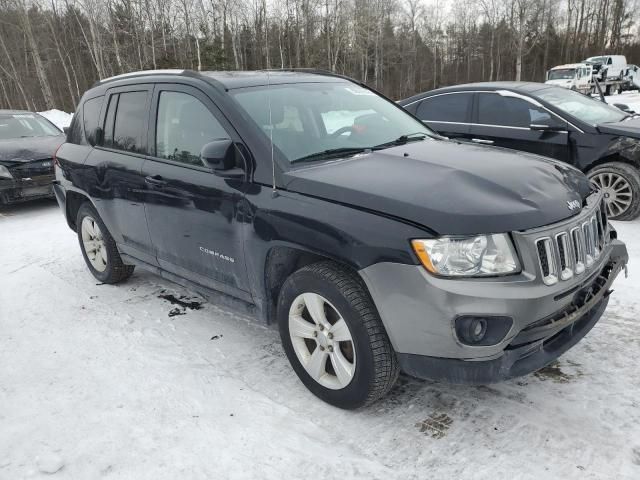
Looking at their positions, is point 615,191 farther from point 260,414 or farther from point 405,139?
point 260,414

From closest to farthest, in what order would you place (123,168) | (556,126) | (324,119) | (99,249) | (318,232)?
(318,232) < (324,119) < (123,168) < (99,249) < (556,126)

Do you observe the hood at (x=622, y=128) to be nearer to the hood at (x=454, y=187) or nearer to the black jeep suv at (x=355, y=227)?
the black jeep suv at (x=355, y=227)

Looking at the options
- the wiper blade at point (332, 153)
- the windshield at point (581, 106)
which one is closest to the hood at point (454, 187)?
the wiper blade at point (332, 153)

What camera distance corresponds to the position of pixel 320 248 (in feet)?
8.27

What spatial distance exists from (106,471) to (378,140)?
2.51 metres

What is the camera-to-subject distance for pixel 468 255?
7.20ft

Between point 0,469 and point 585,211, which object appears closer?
point 0,469

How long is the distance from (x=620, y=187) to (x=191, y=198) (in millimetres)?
5205

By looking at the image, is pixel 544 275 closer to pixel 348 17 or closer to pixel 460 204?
pixel 460 204

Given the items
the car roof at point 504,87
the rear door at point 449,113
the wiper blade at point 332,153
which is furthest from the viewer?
the rear door at point 449,113

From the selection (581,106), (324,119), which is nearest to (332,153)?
(324,119)

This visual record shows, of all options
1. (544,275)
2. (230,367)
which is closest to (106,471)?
(230,367)

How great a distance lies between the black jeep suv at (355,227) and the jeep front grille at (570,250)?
0.01m

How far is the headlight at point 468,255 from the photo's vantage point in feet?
7.16
